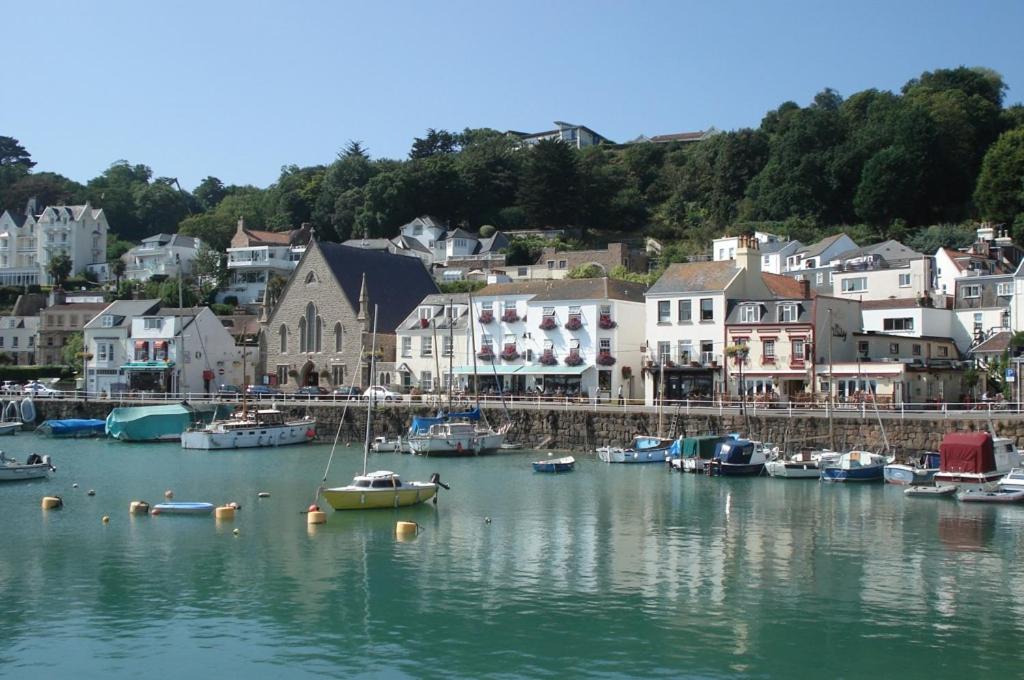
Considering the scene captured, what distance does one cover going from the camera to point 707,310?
63562 millimetres

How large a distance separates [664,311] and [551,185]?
54.7 metres

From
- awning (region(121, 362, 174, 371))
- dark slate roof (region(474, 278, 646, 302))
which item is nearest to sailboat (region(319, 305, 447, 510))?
dark slate roof (region(474, 278, 646, 302))

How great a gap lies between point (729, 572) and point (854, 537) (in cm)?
697

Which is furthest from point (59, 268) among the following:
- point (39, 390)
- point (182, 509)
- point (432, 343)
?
point (182, 509)

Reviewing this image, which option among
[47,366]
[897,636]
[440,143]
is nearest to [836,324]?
[897,636]

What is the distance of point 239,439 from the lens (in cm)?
6450

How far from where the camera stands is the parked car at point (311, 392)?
76.1 metres

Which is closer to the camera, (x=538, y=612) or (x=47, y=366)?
(x=538, y=612)

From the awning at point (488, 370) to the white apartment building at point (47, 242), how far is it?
246ft

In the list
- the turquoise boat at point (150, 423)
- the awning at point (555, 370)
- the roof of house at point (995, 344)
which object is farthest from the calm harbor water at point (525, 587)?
the turquoise boat at point (150, 423)

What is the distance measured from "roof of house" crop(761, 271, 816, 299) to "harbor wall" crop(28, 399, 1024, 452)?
49.2ft

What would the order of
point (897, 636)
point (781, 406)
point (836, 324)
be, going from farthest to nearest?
point (836, 324), point (781, 406), point (897, 636)

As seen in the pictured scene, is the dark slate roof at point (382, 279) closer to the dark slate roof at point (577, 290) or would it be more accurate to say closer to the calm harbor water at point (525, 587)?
the dark slate roof at point (577, 290)

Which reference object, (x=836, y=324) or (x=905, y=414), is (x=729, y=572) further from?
(x=836, y=324)
